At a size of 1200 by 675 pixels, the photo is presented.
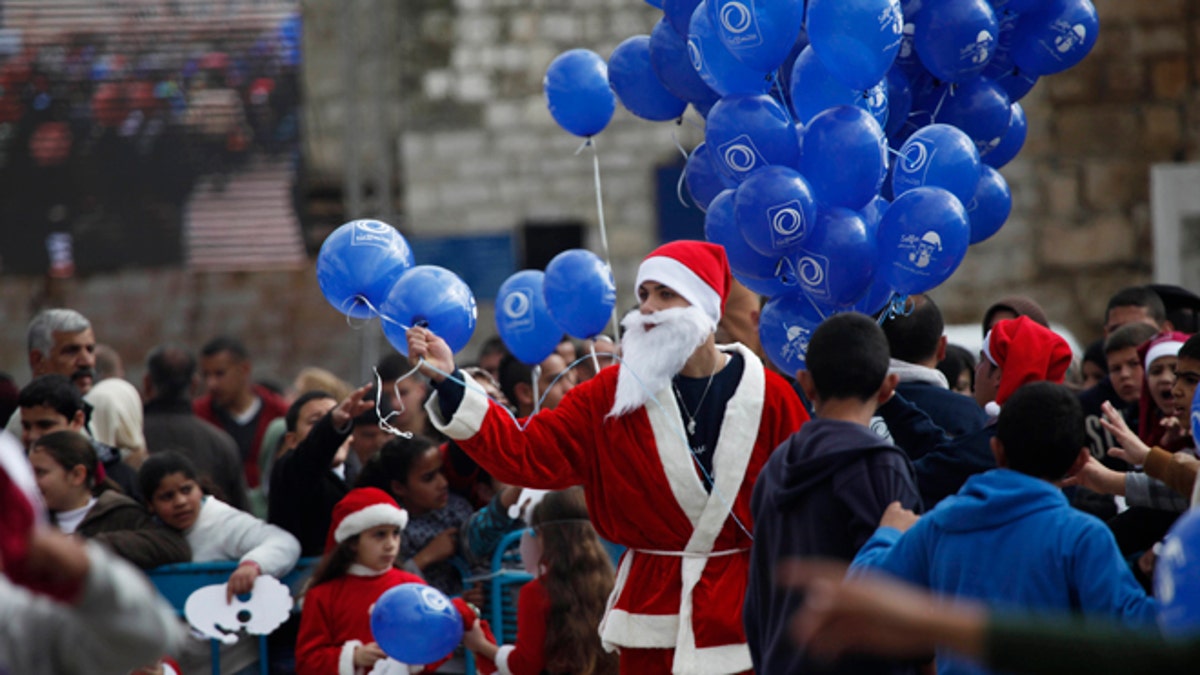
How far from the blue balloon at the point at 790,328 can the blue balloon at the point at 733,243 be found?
12cm

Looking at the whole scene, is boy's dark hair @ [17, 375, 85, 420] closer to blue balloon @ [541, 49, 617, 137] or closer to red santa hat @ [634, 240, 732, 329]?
blue balloon @ [541, 49, 617, 137]

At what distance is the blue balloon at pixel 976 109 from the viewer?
16.0 ft

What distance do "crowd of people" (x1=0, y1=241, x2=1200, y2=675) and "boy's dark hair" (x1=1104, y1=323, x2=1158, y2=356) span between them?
0.04 feet

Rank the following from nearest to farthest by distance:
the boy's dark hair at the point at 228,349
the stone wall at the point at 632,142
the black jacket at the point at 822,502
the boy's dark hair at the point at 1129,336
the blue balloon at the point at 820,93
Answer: the black jacket at the point at 822,502
the blue balloon at the point at 820,93
the boy's dark hair at the point at 1129,336
the boy's dark hair at the point at 228,349
the stone wall at the point at 632,142

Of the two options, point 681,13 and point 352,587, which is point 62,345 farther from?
point 681,13

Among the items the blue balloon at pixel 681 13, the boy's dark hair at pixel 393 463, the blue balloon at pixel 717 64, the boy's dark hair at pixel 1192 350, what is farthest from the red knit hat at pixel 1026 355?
the boy's dark hair at pixel 393 463

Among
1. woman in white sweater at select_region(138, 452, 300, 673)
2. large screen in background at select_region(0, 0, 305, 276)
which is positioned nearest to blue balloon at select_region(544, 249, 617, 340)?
woman in white sweater at select_region(138, 452, 300, 673)

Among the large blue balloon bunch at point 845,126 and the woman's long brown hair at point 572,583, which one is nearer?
the large blue balloon bunch at point 845,126

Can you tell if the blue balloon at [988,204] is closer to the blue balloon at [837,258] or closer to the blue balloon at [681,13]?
the blue balloon at [837,258]

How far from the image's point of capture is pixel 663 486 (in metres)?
3.99

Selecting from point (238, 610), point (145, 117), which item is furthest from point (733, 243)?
point (145, 117)

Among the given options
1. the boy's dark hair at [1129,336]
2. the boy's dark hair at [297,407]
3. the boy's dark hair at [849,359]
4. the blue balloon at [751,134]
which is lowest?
the boy's dark hair at [297,407]

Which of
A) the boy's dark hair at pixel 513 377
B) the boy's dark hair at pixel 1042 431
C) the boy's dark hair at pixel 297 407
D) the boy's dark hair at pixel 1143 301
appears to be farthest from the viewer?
the boy's dark hair at pixel 513 377

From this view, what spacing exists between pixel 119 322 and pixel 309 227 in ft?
5.75
